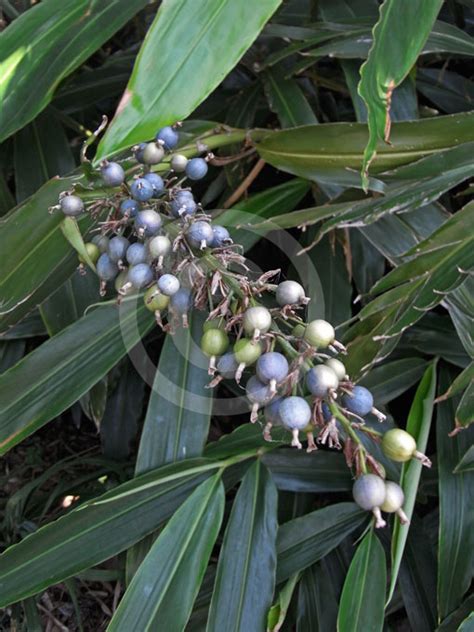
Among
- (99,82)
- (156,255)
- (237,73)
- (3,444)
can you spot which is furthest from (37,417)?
(237,73)

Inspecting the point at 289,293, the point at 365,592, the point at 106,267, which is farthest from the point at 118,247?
the point at 365,592

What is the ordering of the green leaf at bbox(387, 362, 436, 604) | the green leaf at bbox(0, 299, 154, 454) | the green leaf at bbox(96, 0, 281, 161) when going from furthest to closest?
the green leaf at bbox(0, 299, 154, 454) → the green leaf at bbox(387, 362, 436, 604) → the green leaf at bbox(96, 0, 281, 161)

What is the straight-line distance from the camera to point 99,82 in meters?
0.96

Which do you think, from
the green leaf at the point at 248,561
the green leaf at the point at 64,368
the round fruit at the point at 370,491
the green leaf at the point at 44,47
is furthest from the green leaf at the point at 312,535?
the green leaf at the point at 44,47

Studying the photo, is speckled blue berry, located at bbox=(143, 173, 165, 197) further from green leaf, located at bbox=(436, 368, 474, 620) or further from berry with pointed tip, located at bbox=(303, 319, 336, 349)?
green leaf, located at bbox=(436, 368, 474, 620)

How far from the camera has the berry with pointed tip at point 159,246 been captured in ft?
1.33

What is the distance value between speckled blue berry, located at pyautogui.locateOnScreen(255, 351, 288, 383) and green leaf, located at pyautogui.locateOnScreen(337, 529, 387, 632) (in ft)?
1.02

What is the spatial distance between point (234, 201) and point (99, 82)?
30cm

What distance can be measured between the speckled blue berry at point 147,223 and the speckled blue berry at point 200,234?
0.09ft

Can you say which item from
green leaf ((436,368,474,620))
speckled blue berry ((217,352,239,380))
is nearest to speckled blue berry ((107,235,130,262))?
speckled blue berry ((217,352,239,380))

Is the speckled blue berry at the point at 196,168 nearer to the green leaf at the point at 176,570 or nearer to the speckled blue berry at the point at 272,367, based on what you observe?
the speckled blue berry at the point at 272,367

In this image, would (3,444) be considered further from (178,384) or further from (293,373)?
(293,373)

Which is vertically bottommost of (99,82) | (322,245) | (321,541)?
(321,541)

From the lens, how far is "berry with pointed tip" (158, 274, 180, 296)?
39 cm
